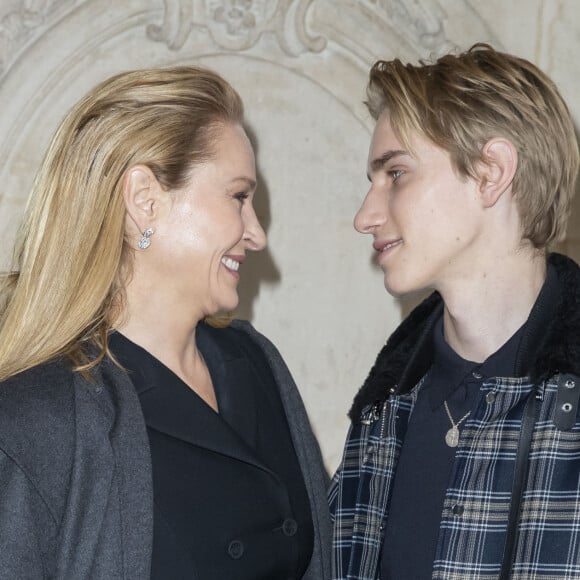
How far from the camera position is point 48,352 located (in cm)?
196

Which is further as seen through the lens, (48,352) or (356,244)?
(356,244)

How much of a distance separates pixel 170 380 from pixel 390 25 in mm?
1708

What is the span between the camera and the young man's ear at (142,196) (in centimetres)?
205

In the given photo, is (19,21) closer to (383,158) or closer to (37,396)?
(383,158)

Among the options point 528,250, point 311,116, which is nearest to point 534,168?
point 528,250

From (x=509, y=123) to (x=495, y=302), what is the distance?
1.07ft

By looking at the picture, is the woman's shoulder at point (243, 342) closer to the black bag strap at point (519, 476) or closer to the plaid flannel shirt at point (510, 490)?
the plaid flannel shirt at point (510, 490)

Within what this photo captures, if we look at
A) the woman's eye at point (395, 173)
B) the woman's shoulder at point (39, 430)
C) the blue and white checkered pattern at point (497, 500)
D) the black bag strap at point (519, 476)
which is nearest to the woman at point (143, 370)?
the woman's shoulder at point (39, 430)

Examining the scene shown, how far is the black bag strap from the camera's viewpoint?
1921 mm

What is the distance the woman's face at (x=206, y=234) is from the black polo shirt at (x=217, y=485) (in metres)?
0.14

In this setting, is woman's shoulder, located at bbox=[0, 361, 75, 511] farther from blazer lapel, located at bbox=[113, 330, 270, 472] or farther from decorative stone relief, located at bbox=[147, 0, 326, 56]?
decorative stone relief, located at bbox=[147, 0, 326, 56]

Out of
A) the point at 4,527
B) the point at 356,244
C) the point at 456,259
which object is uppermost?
the point at 356,244

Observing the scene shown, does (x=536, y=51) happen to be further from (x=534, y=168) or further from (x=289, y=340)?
(x=534, y=168)

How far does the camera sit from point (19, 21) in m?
3.04
